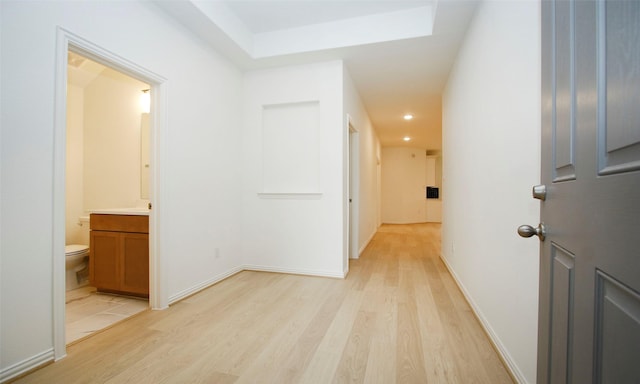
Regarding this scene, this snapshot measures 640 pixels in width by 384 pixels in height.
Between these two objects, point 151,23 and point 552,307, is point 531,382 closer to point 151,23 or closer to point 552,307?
point 552,307

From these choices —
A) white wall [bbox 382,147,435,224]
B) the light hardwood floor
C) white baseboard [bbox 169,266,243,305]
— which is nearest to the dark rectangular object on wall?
white wall [bbox 382,147,435,224]

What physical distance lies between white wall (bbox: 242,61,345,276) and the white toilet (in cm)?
169

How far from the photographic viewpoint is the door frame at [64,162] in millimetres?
1651

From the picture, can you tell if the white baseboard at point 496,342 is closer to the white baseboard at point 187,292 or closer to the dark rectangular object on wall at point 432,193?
the white baseboard at point 187,292

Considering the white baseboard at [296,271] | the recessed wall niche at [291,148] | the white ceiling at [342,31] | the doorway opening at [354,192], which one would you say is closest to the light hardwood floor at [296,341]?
the white baseboard at [296,271]

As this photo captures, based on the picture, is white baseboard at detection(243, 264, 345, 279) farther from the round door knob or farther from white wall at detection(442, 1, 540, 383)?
the round door knob

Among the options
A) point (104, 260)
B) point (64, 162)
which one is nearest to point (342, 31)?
point (64, 162)

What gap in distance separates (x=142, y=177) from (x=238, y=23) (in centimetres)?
209

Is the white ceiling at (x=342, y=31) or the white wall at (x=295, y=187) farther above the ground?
the white ceiling at (x=342, y=31)

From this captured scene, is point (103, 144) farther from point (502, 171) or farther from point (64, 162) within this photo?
point (502, 171)

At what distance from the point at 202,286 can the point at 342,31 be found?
3059mm

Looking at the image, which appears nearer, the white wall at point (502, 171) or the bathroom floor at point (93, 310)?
the white wall at point (502, 171)

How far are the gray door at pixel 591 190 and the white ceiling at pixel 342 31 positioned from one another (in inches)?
82.2

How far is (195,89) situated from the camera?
278 centimetres
